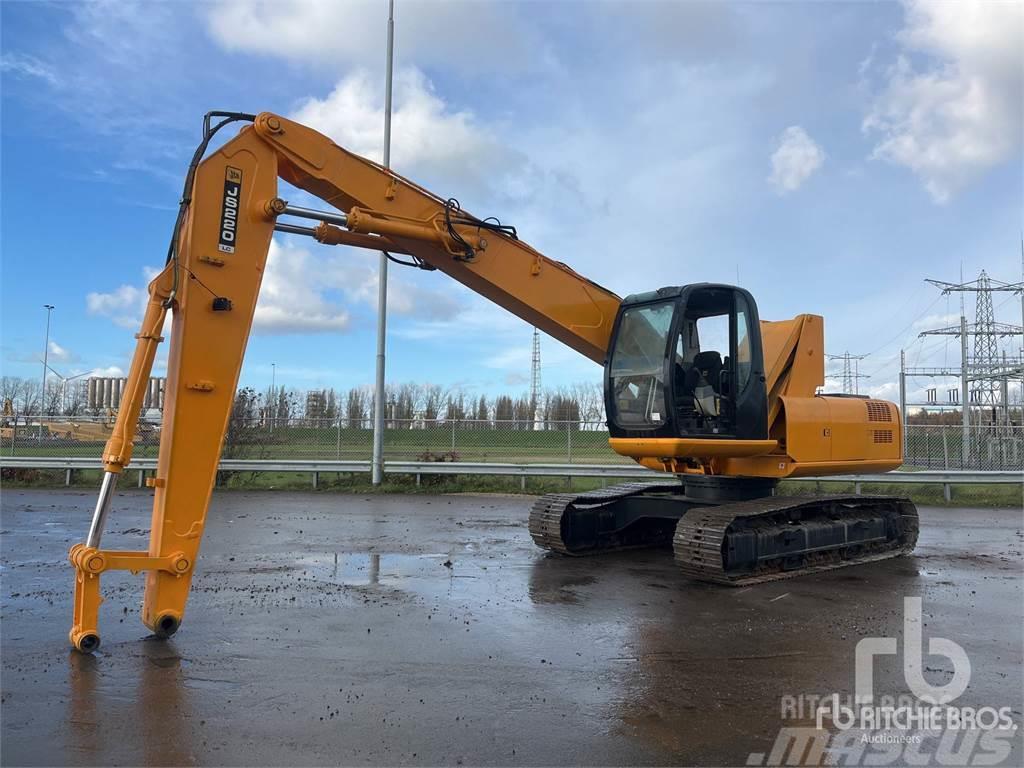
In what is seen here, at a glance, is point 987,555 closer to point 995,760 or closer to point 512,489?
point 995,760

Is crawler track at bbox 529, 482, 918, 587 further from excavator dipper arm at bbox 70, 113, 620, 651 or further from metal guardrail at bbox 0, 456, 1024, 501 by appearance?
metal guardrail at bbox 0, 456, 1024, 501

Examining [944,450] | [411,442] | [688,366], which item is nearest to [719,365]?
[688,366]

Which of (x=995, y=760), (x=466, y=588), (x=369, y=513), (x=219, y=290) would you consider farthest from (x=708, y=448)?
(x=369, y=513)

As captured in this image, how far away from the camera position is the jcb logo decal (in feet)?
20.7

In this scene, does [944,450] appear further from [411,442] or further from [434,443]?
[411,442]

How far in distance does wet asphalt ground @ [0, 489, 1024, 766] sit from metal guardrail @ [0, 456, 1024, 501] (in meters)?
6.64

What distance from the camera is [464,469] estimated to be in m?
17.8

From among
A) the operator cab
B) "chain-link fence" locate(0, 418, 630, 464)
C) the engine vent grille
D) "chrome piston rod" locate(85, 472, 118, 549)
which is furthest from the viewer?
"chain-link fence" locate(0, 418, 630, 464)

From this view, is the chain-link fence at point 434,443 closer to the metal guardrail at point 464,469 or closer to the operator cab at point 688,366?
the metal guardrail at point 464,469

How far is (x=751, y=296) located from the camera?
883 centimetres

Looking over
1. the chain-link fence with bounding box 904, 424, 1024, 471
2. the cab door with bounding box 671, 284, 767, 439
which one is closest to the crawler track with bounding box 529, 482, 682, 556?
the cab door with bounding box 671, 284, 767, 439

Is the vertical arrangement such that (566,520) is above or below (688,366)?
below

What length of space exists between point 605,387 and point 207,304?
4412 mm

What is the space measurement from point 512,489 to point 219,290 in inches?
495
